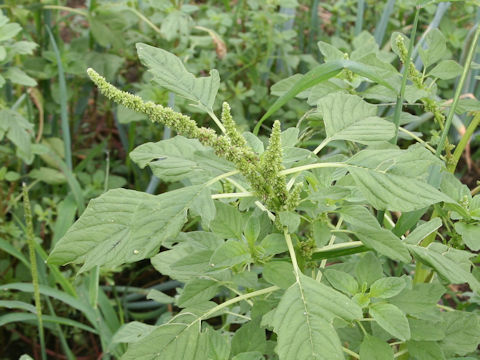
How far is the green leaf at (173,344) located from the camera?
81cm

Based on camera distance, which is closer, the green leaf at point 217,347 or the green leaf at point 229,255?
the green leaf at point 229,255

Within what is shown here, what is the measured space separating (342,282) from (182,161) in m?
0.30

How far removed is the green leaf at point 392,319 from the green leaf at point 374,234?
80 millimetres

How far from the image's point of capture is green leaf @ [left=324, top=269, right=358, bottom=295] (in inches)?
33.8

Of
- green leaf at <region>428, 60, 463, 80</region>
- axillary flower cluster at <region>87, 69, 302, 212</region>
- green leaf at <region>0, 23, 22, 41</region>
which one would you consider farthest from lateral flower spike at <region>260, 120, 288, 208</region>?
green leaf at <region>0, 23, 22, 41</region>

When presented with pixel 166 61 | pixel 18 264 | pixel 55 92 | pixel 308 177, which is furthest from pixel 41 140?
pixel 308 177

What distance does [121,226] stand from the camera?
29.9 inches

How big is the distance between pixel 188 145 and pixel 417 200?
0.33m

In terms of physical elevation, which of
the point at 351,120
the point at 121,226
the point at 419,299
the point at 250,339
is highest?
the point at 351,120

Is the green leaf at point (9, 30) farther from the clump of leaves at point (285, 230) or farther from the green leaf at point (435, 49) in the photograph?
the green leaf at point (435, 49)

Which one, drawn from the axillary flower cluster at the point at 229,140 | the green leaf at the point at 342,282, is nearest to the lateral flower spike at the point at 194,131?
the axillary flower cluster at the point at 229,140

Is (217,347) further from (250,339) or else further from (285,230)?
(285,230)

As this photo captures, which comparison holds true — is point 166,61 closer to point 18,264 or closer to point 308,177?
point 308,177

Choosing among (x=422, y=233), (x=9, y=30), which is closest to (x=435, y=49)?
(x=422, y=233)
